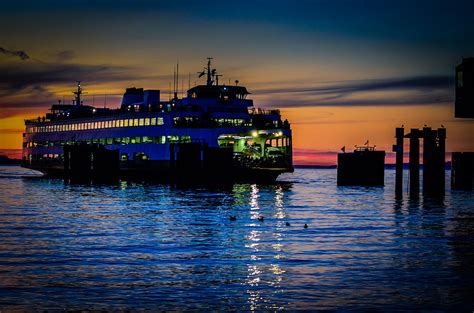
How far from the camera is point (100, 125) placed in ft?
386

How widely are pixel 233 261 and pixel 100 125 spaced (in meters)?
94.2

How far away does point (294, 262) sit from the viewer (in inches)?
1041

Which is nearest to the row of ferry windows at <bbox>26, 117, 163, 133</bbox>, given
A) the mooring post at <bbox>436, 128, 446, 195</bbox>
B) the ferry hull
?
the ferry hull

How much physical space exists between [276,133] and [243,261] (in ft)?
223

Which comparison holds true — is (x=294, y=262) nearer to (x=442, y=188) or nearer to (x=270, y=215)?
(x=270, y=215)

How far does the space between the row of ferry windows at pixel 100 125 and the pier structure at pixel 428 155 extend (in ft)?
128

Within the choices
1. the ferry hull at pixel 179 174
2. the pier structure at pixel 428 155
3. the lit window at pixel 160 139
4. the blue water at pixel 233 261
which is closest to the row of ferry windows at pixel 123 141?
the lit window at pixel 160 139

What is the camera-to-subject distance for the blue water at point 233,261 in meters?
19.8

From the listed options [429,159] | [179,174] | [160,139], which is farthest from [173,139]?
[429,159]

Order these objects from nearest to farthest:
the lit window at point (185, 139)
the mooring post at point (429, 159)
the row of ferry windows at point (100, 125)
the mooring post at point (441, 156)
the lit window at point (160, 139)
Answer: the mooring post at point (429, 159), the mooring post at point (441, 156), the lit window at point (185, 139), the lit window at point (160, 139), the row of ferry windows at point (100, 125)

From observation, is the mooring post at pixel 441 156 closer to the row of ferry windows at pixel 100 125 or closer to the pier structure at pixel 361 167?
the pier structure at pixel 361 167

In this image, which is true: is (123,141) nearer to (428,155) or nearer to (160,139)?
(160,139)

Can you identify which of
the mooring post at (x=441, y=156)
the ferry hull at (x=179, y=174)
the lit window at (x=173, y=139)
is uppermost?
the lit window at (x=173, y=139)

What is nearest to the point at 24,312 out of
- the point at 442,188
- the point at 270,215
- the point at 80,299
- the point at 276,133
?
the point at 80,299
